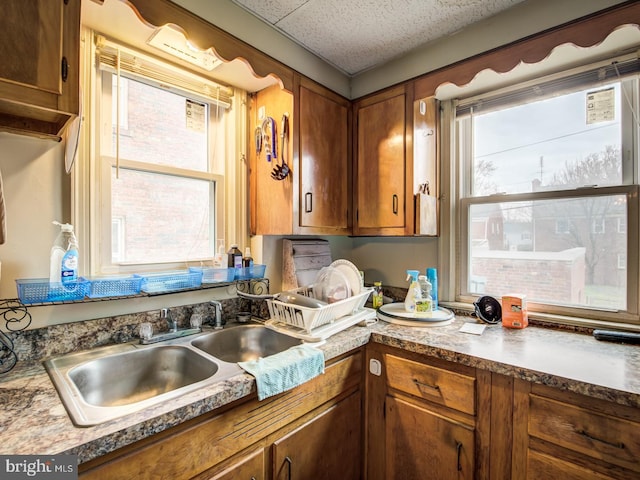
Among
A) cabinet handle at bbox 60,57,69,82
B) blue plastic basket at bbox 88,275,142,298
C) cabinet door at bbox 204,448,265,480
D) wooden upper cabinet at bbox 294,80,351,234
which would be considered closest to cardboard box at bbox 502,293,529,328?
wooden upper cabinet at bbox 294,80,351,234

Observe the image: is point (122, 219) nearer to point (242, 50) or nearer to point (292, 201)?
point (292, 201)

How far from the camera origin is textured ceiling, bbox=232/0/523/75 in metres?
1.48

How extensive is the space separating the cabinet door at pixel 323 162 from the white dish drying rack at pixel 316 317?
453 mm

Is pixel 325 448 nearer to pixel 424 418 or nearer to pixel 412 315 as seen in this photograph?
pixel 424 418

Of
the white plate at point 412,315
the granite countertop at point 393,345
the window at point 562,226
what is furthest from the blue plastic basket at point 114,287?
the window at point 562,226

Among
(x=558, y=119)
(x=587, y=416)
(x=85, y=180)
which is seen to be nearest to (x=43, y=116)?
(x=85, y=180)

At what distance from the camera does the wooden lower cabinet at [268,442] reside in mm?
833

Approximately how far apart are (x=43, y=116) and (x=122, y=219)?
0.52 metres

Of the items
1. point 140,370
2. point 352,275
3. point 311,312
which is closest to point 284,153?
point 352,275

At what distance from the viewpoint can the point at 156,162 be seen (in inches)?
62.9

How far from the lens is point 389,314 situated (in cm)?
177

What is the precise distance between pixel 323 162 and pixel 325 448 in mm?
1449

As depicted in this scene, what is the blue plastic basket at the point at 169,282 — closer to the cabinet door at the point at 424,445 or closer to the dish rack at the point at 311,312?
the dish rack at the point at 311,312

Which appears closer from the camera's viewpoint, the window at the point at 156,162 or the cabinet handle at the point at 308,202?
the window at the point at 156,162
